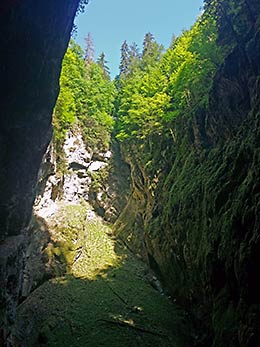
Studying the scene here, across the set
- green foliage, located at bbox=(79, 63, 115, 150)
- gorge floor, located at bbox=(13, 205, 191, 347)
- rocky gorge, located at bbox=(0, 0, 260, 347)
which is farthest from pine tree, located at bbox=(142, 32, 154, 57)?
gorge floor, located at bbox=(13, 205, 191, 347)

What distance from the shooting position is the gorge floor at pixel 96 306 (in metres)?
11.3

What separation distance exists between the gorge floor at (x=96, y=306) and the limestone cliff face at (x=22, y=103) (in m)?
2.76

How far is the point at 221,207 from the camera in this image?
32.0 feet

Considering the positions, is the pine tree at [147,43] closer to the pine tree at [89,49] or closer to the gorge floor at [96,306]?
the pine tree at [89,49]

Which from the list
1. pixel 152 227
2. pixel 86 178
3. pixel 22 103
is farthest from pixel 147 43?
pixel 22 103

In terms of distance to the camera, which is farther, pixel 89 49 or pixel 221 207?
pixel 89 49

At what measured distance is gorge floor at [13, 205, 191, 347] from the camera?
11.3 metres

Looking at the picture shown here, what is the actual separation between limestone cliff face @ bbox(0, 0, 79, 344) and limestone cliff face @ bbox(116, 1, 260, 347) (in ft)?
19.7

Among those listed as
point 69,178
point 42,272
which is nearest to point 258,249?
point 42,272

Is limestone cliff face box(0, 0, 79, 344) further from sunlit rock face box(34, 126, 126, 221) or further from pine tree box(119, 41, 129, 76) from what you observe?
pine tree box(119, 41, 129, 76)

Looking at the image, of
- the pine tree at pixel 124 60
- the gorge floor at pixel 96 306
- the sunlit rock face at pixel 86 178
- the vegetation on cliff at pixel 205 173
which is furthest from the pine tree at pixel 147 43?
the gorge floor at pixel 96 306

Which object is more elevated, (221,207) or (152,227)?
(221,207)

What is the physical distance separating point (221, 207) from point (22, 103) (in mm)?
6670

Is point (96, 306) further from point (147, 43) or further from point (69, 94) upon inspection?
point (147, 43)
